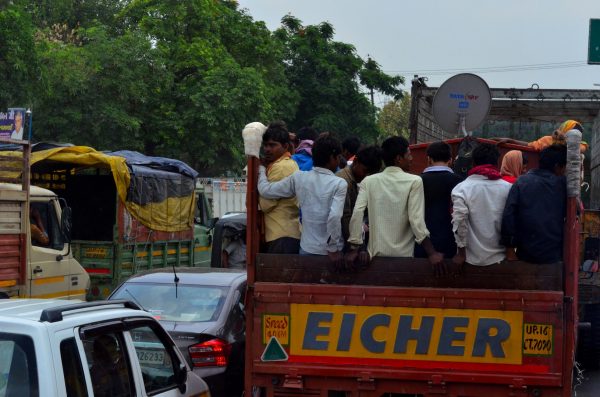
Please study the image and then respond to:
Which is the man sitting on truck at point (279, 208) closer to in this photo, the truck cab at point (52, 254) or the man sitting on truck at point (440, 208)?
the man sitting on truck at point (440, 208)

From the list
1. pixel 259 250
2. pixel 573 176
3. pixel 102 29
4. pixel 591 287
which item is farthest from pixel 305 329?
pixel 102 29

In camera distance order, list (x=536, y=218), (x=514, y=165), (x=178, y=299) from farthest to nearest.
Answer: (x=178, y=299) < (x=514, y=165) < (x=536, y=218)

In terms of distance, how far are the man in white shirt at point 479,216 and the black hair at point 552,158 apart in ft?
0.97

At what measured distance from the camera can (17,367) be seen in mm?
4039

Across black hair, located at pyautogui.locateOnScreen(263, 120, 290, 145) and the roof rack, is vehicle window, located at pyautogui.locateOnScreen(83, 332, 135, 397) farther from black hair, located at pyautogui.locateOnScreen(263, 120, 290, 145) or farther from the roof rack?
black hair, located at pyautogui.locateOnScreen(263, 120, 290, 145)

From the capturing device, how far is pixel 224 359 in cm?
768

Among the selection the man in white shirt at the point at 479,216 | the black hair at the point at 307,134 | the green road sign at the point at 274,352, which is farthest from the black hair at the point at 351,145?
the green road sign at the point at 274,352

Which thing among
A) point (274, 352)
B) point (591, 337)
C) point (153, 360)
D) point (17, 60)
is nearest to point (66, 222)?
point (274, 352)

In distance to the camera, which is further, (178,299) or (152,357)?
(178,299)

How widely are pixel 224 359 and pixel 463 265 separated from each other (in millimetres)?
2690

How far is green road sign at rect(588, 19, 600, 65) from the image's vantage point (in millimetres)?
14781

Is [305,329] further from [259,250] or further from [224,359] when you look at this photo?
[224,359]

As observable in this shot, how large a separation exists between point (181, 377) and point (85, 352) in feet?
3.97

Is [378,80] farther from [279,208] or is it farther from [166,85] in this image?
[279,208]
